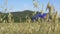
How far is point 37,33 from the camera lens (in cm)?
191

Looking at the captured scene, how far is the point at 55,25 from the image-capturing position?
161cm

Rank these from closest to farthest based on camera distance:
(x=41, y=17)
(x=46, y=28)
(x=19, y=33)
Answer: (x=46, y=28) < (x=41, y=17) < (x=19, y=33)

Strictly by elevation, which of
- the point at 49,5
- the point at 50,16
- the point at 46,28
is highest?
the point at 49,5

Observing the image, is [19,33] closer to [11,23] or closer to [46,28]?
[11,23]

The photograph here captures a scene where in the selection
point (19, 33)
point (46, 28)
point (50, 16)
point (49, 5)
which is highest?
point (49, 5)

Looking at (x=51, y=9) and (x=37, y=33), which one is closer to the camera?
(x=51, y=9)

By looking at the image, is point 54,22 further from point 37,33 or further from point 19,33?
point 19,33

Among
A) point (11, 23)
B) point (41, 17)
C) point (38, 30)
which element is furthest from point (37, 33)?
point (11, 23)

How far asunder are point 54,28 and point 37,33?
1.12 feet

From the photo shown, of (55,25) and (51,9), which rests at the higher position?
(51,9)

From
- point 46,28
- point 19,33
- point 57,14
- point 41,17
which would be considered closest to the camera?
point 57,14

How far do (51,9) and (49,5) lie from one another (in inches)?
1.5

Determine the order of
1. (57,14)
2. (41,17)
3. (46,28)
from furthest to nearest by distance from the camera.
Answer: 1. (41,17)
2. (46,28)
3. (57,14)

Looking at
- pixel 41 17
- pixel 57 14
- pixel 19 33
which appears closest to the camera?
A: pixel 57 14
